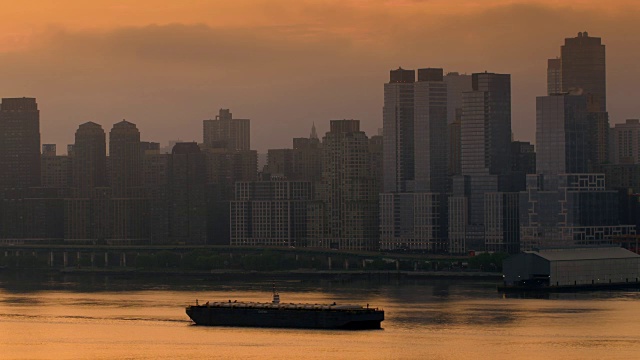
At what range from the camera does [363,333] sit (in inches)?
5408

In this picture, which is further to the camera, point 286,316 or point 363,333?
point 286,316

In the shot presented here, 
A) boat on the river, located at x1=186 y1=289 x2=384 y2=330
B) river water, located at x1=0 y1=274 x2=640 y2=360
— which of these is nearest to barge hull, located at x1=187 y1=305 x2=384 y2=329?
boat on the river, located at x1=186 y1=289 x2=384 y2=330

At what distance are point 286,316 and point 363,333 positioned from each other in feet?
27.8

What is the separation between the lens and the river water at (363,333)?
410 feet

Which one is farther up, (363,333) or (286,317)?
(286,317)

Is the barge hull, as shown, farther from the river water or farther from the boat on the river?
the river water

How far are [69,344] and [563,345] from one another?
120 ft

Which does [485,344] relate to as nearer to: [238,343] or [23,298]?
[238,343]

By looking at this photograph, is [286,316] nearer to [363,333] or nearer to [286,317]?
[286,317]

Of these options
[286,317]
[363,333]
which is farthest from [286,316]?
[363,333]

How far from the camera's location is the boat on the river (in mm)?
141625

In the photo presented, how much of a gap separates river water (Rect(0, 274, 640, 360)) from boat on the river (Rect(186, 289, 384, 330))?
1.74 m

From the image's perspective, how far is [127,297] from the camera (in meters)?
191

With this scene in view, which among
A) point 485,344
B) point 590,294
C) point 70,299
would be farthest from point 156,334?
point 590,294
